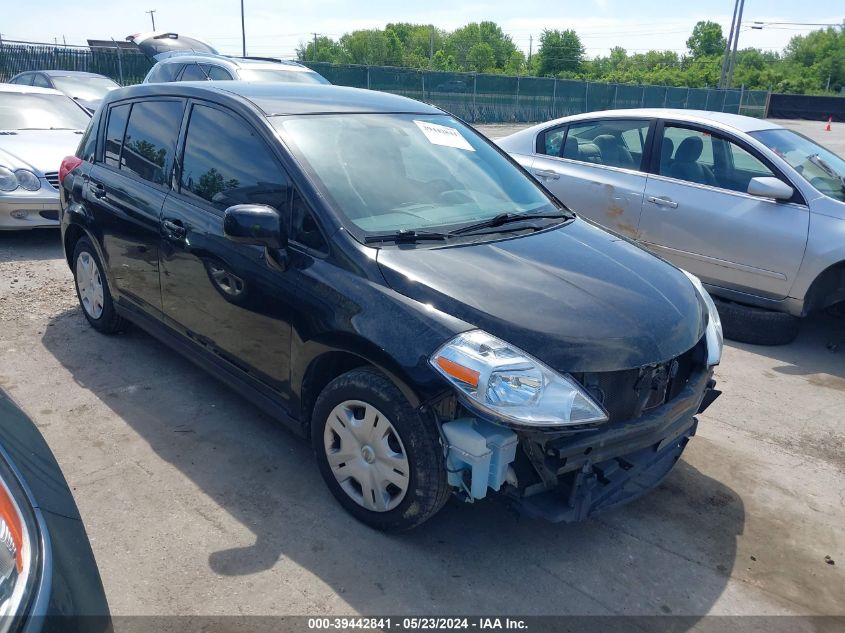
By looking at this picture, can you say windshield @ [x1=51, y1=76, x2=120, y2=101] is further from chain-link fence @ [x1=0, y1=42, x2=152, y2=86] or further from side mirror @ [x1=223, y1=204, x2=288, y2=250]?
side mirror @ [x1=223, y1=204, x2=288, y2=250]

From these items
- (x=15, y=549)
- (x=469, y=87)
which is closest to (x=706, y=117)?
(x=15, y=549)

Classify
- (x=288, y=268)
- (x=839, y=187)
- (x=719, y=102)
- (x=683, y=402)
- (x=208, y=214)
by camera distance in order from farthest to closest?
(x=719, y=102) < (x=839, y=187) < (x=208, y=214) < (x=288, y=268) < (x=683, y=402)

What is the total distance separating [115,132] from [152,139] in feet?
1.91

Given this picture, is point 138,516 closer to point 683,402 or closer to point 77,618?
point 77,618

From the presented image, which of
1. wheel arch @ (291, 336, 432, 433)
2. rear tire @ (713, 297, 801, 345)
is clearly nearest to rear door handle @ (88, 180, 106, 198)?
wheel arch @ (291, 336, 432, 433)

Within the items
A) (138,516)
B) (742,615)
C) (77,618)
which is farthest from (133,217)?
(742,615)

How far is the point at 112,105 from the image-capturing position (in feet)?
15.5

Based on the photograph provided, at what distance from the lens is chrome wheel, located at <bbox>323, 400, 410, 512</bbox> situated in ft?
9.32

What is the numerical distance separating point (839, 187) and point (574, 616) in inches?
182

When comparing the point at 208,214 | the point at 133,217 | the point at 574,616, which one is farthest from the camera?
the point at 133,217

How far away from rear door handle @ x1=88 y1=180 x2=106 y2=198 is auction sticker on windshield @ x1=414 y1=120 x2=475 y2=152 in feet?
7.01

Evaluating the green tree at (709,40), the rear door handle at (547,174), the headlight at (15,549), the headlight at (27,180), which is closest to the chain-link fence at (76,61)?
the headlight at (27,180)

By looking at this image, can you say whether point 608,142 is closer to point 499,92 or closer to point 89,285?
point 89,285

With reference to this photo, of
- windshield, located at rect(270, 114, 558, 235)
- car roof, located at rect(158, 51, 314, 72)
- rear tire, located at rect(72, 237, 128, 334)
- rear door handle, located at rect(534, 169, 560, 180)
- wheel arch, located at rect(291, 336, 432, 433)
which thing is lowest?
rear tire, located at rect(72, 237, 128, 334)
